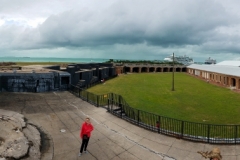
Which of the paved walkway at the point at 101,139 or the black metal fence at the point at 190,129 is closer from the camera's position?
the paved walkway at the point at 101,139

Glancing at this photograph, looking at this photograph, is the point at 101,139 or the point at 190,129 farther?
the point at 190,129

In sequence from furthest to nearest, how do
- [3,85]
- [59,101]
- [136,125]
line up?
1. [3,85]
2. [59,101]
3. [136,125]

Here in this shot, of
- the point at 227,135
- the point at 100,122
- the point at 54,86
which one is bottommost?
the point at 227,135

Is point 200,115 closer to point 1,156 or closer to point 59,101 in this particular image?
point 59,101

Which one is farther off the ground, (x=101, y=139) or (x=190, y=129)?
(x=101, y=139)

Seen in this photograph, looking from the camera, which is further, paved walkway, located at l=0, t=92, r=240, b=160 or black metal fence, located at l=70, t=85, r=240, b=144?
black metal fence, located at l=70, t=85, r=240, b=144

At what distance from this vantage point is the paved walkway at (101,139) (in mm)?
9148

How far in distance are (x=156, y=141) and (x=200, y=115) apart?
27.7 ft

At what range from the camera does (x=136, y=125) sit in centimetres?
1258

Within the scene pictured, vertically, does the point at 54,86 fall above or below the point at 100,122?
above

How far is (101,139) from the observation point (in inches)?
413

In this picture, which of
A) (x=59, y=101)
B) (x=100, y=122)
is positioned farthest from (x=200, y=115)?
(x=59, y=101)

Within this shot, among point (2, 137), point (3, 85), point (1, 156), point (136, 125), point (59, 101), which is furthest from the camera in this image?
point (3, 85)

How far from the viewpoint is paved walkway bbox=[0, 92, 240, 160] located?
30.0ft
